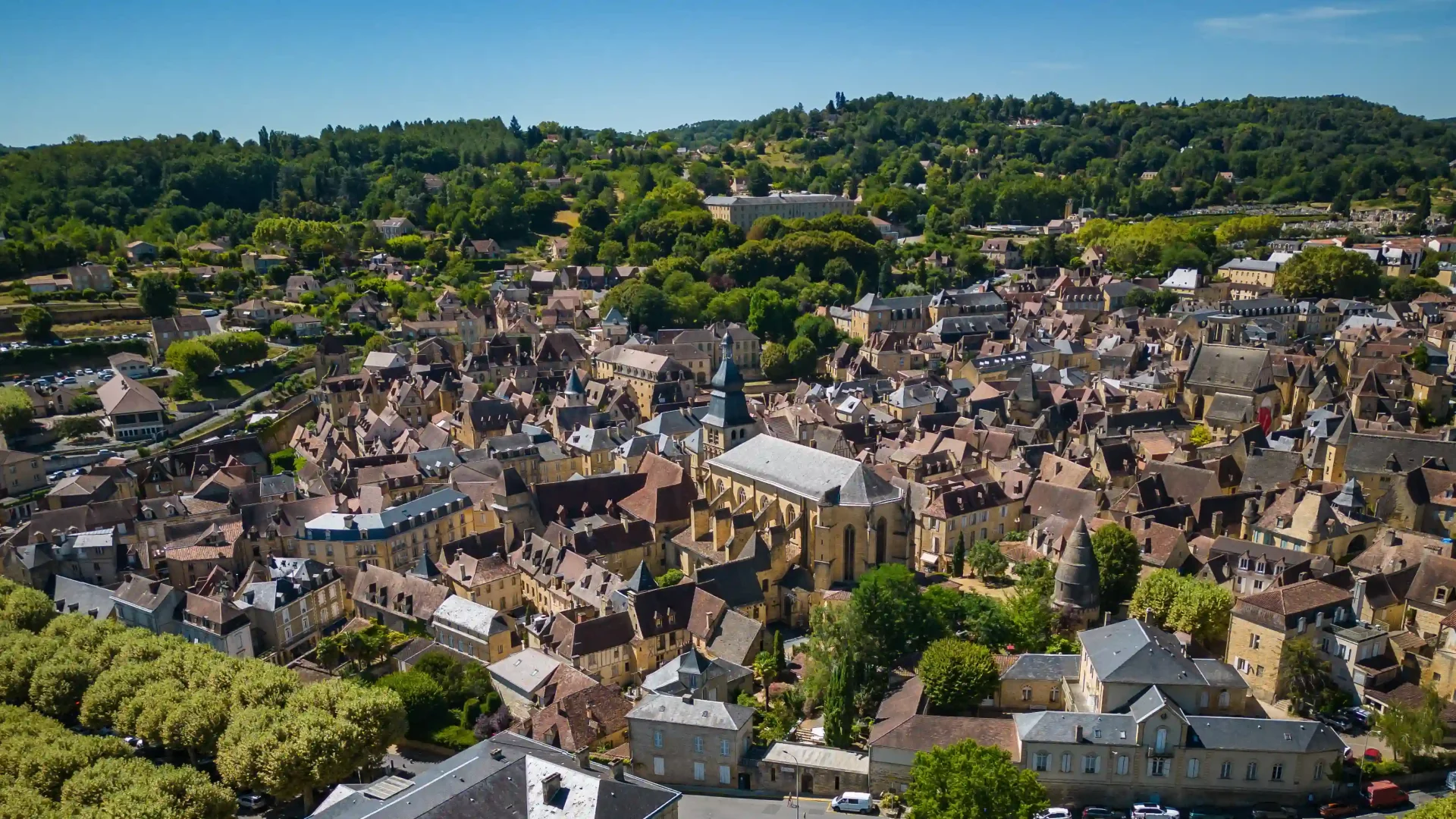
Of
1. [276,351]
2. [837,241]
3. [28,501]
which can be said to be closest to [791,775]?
[28,501]

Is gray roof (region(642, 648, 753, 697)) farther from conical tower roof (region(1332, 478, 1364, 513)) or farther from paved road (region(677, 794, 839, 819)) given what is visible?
conical tower roof (region(1332, 478, 1364, 513))

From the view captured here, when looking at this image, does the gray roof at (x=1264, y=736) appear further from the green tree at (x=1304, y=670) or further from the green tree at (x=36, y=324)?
the green tree at (x=36, y=324)

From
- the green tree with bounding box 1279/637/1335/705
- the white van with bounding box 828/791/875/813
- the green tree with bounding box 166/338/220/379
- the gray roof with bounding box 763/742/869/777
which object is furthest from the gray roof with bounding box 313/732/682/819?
the green tree with bounding box 166/338/220/379

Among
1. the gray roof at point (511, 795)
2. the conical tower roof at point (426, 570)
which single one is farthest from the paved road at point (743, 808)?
the conical tower roof at point (426, 570)

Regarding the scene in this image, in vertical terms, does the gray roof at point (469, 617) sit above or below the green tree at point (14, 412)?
below

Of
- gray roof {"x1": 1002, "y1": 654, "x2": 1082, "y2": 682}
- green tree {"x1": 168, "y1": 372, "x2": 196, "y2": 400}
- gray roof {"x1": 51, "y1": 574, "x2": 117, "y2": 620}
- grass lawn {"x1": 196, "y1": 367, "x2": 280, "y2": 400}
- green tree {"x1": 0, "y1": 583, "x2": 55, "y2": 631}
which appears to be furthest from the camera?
grass lawn {"x1": 196, "y1": 367, "x2": 280, "y2": 400}
